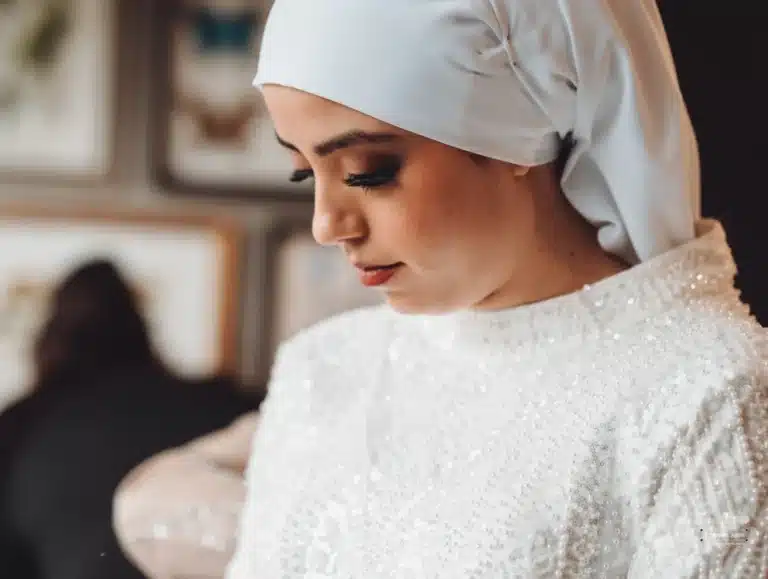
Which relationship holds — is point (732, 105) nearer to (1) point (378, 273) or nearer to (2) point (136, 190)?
(1) point (378, 273)

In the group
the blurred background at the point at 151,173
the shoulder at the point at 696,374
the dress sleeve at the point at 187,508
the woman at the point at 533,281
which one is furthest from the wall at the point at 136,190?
the shoulder at the point at 696,374

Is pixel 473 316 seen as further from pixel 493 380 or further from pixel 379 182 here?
pixel 379 182

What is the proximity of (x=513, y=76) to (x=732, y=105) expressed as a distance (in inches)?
20.7

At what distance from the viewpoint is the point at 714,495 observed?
0.60 meters

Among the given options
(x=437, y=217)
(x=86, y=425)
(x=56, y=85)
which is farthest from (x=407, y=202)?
(x=56, y=85)

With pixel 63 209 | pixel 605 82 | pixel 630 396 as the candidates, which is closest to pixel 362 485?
pixel 630 396

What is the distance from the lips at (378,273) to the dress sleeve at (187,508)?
43cm

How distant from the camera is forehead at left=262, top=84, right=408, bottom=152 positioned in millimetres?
674

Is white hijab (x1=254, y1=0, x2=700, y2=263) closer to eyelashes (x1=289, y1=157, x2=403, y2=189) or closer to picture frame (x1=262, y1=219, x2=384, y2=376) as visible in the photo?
eyelashes (x1=289, y1=157, x2=403, y2=189)

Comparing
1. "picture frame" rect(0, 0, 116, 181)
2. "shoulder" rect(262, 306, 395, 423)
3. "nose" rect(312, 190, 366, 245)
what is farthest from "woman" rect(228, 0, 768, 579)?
"picture frame" rect(0, 0, 116, 181)

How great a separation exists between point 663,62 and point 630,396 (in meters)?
0.24

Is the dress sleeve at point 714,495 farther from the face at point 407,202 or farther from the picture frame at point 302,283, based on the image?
the picture frame at point 302,283

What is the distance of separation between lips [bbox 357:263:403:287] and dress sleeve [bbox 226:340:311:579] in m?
0.23

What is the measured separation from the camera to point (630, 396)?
67 cm
